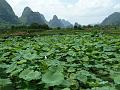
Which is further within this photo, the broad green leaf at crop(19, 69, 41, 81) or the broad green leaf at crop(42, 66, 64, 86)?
the broad green leaf at crop(19, 69, 41, 81)

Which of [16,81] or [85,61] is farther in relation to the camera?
[85,61]

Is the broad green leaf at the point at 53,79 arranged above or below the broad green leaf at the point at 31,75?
above

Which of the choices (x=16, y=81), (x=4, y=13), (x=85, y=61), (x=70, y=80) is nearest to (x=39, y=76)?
(x=70, y=80)

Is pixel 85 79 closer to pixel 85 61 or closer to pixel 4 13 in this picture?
pixel 85 61

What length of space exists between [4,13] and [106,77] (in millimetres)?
122966

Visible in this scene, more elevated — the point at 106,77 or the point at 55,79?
the point at 55,79

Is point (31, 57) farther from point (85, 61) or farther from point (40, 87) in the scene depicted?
point (40, 87)

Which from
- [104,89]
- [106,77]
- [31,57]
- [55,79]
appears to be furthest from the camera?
[31,57]

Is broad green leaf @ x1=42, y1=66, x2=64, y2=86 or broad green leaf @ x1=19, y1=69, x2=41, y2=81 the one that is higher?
broad green leaf @ x1=42, y1=66, x2=64, y2=86

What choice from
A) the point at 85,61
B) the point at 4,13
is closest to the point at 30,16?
the point at 4,13

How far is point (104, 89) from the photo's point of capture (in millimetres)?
2934

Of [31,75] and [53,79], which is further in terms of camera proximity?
[31,75]

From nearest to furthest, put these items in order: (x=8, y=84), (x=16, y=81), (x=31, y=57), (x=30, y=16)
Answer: (x=8, y=84) → (x=16, y=81) → (x=31, y=57) → (x=30, y=16)

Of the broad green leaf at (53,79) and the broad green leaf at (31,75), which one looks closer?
the broad green leaf at (53,79)
